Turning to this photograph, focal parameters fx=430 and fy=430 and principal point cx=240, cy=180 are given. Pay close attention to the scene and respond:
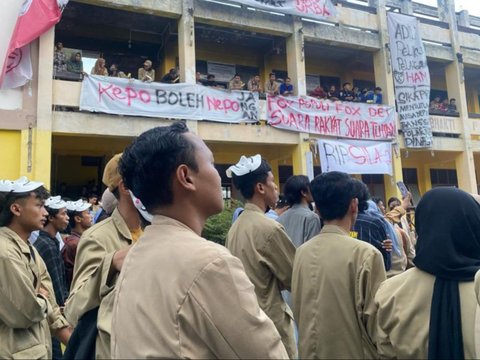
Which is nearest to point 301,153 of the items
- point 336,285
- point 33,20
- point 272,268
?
point 33,20

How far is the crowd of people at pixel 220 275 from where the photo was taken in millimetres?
966

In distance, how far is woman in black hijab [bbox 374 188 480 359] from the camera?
1629 mm

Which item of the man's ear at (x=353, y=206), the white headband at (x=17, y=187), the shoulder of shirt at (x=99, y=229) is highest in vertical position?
the white headband at (x=17, y=187)

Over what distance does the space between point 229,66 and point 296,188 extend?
10.4 m

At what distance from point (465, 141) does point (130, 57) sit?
1086cm

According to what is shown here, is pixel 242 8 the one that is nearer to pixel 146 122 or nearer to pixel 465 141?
pixel 146 122

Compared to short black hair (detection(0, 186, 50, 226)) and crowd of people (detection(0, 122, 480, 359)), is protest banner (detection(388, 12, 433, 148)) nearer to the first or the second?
crowd of people (detection(0, 122, 480, 359))

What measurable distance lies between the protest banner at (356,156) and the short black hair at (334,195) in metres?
9.01

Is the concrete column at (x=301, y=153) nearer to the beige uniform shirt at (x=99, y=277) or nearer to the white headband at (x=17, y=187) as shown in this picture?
the white headband at (x=17, y=187)

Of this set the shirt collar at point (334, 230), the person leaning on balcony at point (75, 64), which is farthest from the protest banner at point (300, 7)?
the shirt collar at point (334, 230)

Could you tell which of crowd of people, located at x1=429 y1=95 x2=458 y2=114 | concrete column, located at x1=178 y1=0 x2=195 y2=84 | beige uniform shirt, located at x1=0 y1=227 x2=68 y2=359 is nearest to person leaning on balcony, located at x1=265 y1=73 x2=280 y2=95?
concrete column, located at x1=178 y1=0 x2=195 y2=84

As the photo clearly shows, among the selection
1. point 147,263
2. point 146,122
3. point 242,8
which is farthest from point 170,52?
point 147,263

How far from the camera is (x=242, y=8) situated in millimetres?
11281

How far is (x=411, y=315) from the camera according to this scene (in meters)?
1.76
